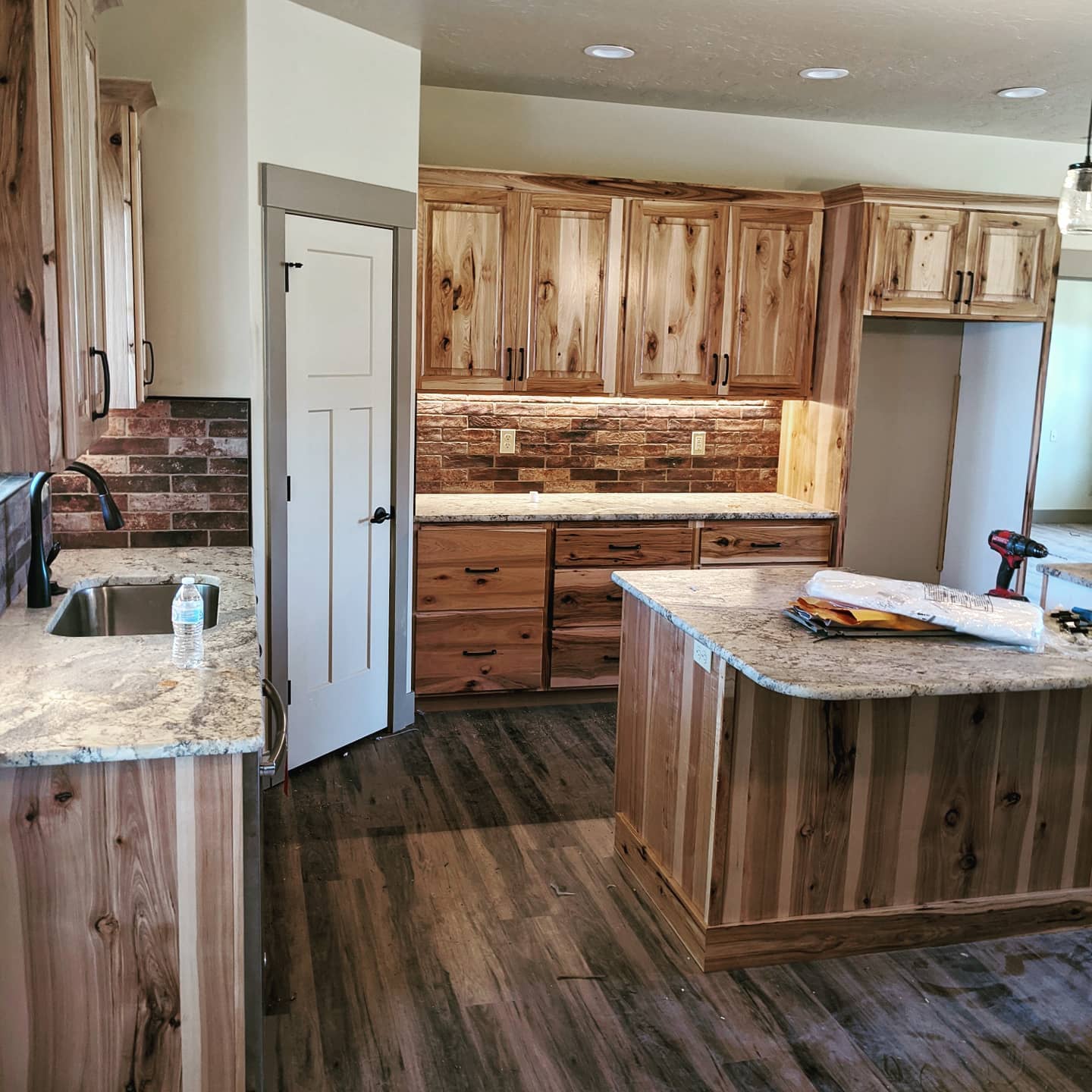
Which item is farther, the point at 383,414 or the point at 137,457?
the point at 383,414

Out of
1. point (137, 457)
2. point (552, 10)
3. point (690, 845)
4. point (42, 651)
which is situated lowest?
point (690, 845)

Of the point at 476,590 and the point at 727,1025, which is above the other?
the point at 476,590

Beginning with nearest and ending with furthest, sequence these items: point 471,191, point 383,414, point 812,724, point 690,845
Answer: point 812,724, point 690,845, point 383,414, point 471,191

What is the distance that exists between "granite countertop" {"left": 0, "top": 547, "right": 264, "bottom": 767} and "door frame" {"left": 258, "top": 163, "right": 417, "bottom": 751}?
0.83 m

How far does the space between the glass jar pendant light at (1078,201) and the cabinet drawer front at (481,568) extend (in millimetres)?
2394

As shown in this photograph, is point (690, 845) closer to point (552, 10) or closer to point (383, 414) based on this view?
point (383, 414)

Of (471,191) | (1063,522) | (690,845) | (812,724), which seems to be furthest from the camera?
(1063,522)

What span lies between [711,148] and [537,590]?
225 centimetres

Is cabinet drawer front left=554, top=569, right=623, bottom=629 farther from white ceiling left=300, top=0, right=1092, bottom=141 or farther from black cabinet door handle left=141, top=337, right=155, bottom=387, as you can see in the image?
white ceiling left=300, top=0, right=1092, bottom=141

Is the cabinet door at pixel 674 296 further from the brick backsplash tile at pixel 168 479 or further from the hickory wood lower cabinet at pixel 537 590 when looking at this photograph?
the brick backsplash tile at pixel 168 479

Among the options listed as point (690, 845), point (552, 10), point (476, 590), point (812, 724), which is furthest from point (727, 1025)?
point (552, 10)

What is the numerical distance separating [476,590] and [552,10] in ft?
7.27

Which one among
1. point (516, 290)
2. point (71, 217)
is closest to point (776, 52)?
point (516, 290)

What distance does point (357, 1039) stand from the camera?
8.34 feet
